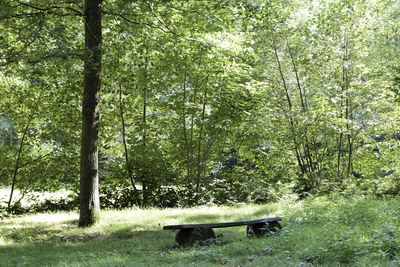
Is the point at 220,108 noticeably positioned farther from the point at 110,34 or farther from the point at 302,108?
the point at 110,34

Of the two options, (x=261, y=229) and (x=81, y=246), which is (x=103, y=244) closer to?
(x=81, y=246)

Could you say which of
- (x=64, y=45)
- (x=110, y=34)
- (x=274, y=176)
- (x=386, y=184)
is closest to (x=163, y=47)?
(x=110, y=34)

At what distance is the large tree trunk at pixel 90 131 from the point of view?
809 centimetres

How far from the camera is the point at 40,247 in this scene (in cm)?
648

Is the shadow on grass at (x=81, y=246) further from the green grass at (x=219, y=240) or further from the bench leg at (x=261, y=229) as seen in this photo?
the bench leg at (x=261, y=229)

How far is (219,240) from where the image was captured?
6.23 metres

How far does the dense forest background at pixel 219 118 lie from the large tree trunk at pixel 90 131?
1.47m

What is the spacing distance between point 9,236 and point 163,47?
557 cm

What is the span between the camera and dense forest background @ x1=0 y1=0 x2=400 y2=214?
10.6 metres

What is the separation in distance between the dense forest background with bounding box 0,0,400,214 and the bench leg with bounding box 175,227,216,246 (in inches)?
205

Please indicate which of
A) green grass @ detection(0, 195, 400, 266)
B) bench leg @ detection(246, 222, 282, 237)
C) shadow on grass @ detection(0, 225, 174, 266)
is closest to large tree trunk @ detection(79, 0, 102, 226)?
green grass @ detection(0, 195, 400, 266)

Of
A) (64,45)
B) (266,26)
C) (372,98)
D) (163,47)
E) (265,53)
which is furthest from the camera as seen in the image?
(265,53)

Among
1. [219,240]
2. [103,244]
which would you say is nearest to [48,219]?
[103,244]

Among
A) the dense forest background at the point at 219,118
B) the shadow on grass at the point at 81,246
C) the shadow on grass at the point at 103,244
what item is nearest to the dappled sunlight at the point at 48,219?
the shadow on grass at the point at 103,244
